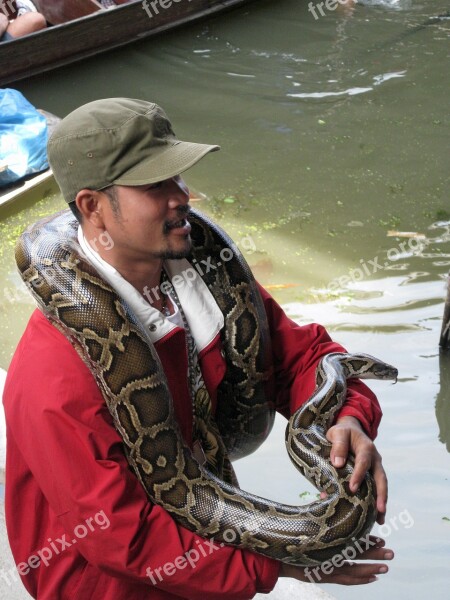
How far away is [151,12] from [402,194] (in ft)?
15.4

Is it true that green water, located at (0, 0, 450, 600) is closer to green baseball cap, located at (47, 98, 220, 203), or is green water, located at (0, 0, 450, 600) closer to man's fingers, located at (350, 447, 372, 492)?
man's fingers, located at (350, 447, 372, 492)

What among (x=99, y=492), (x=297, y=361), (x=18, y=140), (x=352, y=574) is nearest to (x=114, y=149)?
(x=99, y=492)

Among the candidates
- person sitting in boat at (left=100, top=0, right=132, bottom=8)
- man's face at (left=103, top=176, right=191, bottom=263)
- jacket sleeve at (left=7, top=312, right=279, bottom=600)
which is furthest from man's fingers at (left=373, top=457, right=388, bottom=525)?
person sitting in boat at (left=100, top=0, right=132, bottom=8)

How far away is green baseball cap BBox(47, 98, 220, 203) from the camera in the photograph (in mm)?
2066

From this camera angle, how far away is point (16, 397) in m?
2.07

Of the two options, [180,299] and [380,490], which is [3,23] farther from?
[380,490]

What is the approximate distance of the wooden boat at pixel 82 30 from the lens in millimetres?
9039

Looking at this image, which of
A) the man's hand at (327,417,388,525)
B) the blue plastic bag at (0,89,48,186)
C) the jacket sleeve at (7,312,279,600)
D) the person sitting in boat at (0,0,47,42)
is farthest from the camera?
the person sitting in boat at (0,0,47,42)

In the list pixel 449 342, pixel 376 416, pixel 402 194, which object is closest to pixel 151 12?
pixel 402 194

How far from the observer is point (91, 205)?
2.20m

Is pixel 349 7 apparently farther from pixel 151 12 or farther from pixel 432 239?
pixel 432 239

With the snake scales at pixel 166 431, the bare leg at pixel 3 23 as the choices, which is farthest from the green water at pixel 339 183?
the snake scales at pixel 166 431

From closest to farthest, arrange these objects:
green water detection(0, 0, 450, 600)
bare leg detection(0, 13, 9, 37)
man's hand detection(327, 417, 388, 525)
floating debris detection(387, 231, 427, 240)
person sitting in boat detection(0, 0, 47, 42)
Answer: man's hand detection(327, 417, 388, 525) < green water detection(0, 0, 450, 600) < floating debris detection(387, 231, 427, 240) < bare leg detection(0, 13, 9, 37) < person sitting in boat detection(0, 0, 47, 42)

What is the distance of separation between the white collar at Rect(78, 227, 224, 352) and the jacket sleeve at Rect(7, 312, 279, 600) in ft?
0.88
